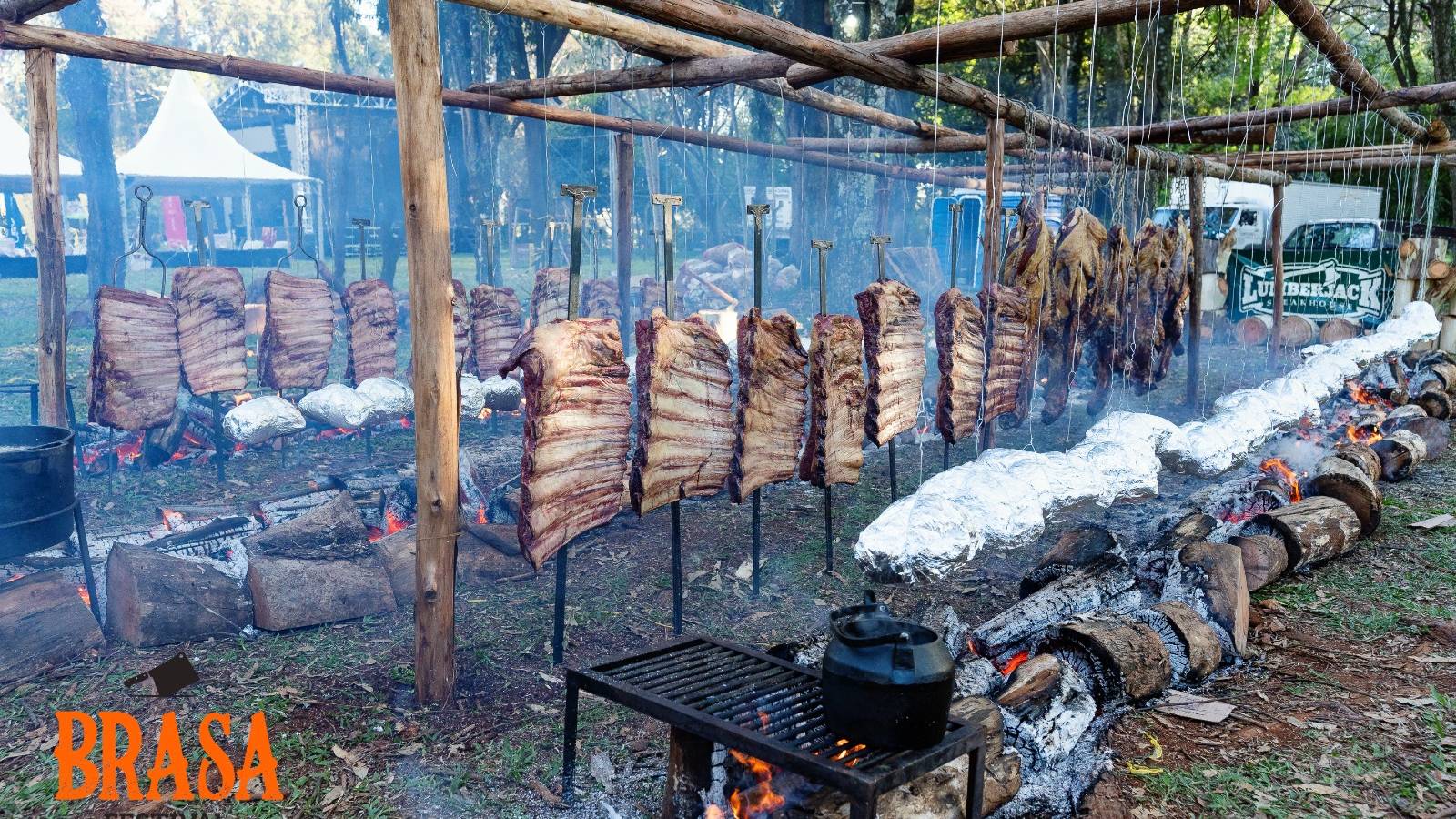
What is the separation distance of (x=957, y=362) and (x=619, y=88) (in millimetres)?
3450

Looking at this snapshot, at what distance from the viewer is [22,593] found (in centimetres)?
513

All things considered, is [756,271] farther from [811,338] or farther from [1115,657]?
[1115,657]

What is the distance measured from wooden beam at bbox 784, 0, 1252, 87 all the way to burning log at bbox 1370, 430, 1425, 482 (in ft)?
17.9

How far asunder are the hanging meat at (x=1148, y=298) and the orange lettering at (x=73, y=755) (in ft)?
31.2

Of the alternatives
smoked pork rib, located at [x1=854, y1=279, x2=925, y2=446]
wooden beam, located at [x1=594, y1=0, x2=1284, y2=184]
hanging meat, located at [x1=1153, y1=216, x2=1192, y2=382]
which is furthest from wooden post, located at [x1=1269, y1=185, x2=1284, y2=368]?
smoked pork rib, located at [x1=854, y1=279, x2=925, y2=446]

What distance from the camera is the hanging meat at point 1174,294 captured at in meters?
10.6

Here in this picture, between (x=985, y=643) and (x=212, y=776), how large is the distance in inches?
142

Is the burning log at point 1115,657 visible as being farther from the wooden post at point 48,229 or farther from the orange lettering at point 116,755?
the wooden post at point 48,229

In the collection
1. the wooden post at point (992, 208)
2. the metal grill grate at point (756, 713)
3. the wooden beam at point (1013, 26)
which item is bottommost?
the metal grill grate at point (756, 713)

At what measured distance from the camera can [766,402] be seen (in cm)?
582

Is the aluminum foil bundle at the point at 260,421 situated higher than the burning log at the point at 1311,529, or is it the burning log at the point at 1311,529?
the aluminum foil bundle at the point at 260,421

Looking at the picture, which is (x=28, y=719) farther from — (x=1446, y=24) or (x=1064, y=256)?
(x=1446, y=24)

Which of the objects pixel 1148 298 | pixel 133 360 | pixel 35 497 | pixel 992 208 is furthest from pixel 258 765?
pixel 1148 298

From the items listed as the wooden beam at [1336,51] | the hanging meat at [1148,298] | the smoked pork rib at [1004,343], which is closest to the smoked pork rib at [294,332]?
the smoked pork rib at [1004,343]
